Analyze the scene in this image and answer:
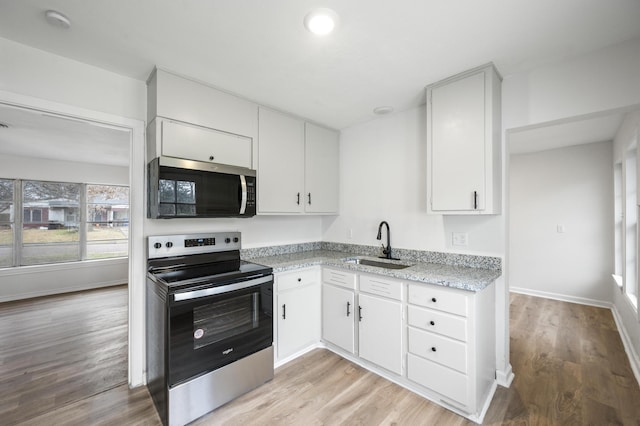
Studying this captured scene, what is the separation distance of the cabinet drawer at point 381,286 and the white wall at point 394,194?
70 centimetres

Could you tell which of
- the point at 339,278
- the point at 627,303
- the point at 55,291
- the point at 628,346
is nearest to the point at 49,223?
Result: the point at 55,291

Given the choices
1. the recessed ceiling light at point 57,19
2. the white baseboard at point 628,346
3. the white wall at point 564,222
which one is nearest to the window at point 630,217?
the white baseboard at point 628,346

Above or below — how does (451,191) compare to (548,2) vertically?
below

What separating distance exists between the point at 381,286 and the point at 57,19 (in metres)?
2.67

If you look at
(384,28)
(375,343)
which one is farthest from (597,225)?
(384,28)

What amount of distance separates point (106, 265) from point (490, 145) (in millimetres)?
6586

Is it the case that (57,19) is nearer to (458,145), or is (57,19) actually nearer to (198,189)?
(198,189)

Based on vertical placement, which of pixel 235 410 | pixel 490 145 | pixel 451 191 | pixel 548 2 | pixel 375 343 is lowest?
pixel 235 410

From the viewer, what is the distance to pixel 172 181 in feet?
6.56

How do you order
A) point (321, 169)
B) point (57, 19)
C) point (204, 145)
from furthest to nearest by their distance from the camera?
point (321, 169)
point (204, 145)
point (57, 19)

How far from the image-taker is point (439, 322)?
1.94m

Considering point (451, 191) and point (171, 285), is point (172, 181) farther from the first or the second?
point (451, 191)

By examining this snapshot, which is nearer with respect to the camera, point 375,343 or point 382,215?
point 375,343

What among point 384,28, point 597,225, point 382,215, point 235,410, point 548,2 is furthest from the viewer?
point 597,225
